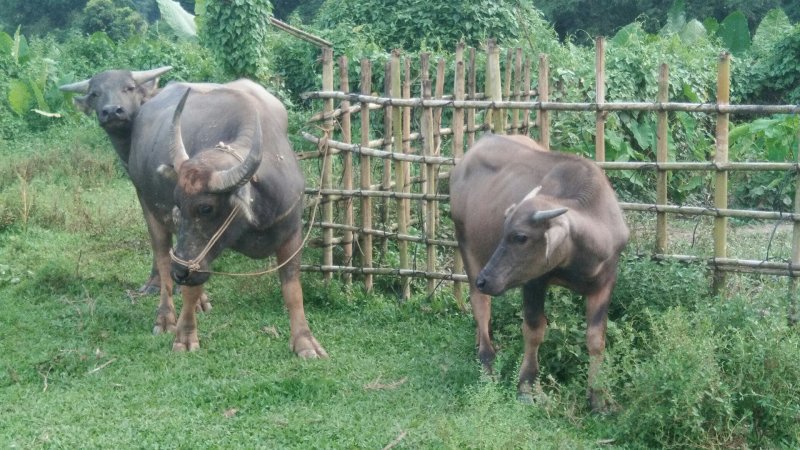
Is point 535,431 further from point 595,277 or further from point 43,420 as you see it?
point 43,420

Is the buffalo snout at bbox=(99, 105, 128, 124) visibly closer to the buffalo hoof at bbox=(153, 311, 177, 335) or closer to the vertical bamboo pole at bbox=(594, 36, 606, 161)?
the buffalo hoof at bbox=(153, 311, 177, 335)

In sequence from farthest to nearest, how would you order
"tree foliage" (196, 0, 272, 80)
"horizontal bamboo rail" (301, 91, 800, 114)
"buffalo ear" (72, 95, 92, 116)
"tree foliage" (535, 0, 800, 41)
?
"tree foliage" (535, 0, 800, 41)
"tree foliage" (196, 0, 272, 80)
"buffalo ear" (72, 95, 92, 116)
"horizontal bamboo rail" (301, 91, 800, 114)

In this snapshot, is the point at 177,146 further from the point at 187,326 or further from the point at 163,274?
the point at 163,274

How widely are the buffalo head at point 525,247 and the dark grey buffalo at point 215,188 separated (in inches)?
66.1

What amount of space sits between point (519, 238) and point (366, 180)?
2883 millimetres

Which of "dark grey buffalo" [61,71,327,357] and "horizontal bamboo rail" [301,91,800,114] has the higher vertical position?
"horizontal bamboo rail" [301,91,800,114]

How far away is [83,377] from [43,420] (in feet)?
2.61

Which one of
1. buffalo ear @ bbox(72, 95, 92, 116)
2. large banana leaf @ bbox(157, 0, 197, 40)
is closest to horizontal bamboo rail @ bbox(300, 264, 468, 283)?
buffalo ear @ bbox(72, 95, 92, 116)

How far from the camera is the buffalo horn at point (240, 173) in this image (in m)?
6.03

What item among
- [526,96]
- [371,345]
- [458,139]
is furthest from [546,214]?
[526,96]

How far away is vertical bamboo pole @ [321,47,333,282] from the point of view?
26.0ft

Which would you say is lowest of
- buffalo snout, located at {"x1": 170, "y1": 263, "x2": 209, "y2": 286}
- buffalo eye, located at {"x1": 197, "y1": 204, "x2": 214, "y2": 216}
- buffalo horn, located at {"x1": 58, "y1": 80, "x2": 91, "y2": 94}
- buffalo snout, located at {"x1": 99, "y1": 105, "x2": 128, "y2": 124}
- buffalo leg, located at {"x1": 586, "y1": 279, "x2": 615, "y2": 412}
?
buffalo leg, located at {"x1": 586, "y1": 279, "x2": 615, "y2": 412}

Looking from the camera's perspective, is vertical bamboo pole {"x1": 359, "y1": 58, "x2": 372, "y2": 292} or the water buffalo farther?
the water buffalo

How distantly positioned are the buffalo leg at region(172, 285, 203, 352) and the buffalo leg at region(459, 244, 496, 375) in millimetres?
1897
